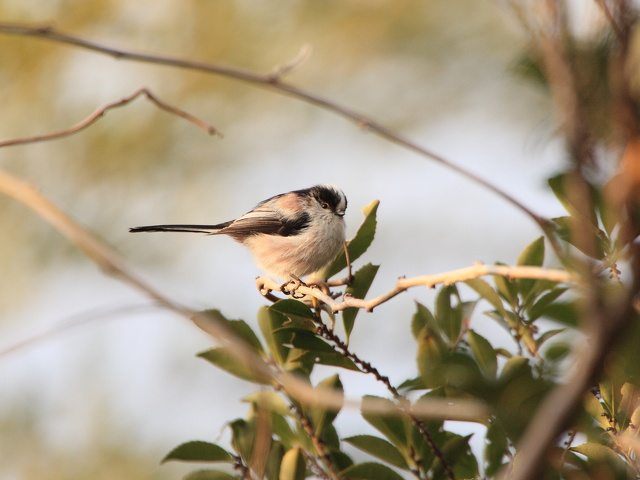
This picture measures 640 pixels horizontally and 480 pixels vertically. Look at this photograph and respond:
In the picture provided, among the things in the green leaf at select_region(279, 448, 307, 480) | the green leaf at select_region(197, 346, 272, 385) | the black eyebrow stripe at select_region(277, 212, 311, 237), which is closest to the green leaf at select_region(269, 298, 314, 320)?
the green leaf at select_region(197, 346, 272, 385)

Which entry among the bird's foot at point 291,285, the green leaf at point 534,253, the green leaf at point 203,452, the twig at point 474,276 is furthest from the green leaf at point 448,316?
the bird's foot at point 291,285

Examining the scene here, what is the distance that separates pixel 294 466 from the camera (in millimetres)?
1530

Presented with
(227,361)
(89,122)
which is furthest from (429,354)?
(89,122)

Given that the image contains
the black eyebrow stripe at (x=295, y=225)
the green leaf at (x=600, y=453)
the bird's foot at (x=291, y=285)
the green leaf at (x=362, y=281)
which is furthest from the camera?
the black eyebrow stripe at (x=295, y=225)

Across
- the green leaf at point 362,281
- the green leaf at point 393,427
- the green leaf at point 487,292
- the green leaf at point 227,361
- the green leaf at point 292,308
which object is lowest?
the green leaf at point 393,427

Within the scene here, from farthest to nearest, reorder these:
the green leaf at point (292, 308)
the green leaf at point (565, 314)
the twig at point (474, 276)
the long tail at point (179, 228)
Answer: the long tail at point (179, 228) → the green leaf at point (292, 308) → the green leaf at point (565, 314) → the twig at point (474, 276)

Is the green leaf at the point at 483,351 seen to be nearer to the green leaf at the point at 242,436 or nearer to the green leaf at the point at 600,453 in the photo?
the green leaf at the point at 600,453

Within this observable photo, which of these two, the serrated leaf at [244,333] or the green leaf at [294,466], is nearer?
the green leaf at [294,466]

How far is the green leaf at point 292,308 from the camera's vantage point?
72.8 inches

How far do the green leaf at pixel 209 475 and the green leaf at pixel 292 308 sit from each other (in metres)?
Answer: 0.45

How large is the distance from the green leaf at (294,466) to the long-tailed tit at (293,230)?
2.56 metres

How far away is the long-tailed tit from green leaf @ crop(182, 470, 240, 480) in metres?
2.38

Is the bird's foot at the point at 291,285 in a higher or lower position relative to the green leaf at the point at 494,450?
higher

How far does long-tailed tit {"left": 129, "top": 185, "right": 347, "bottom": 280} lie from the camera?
4.20m
